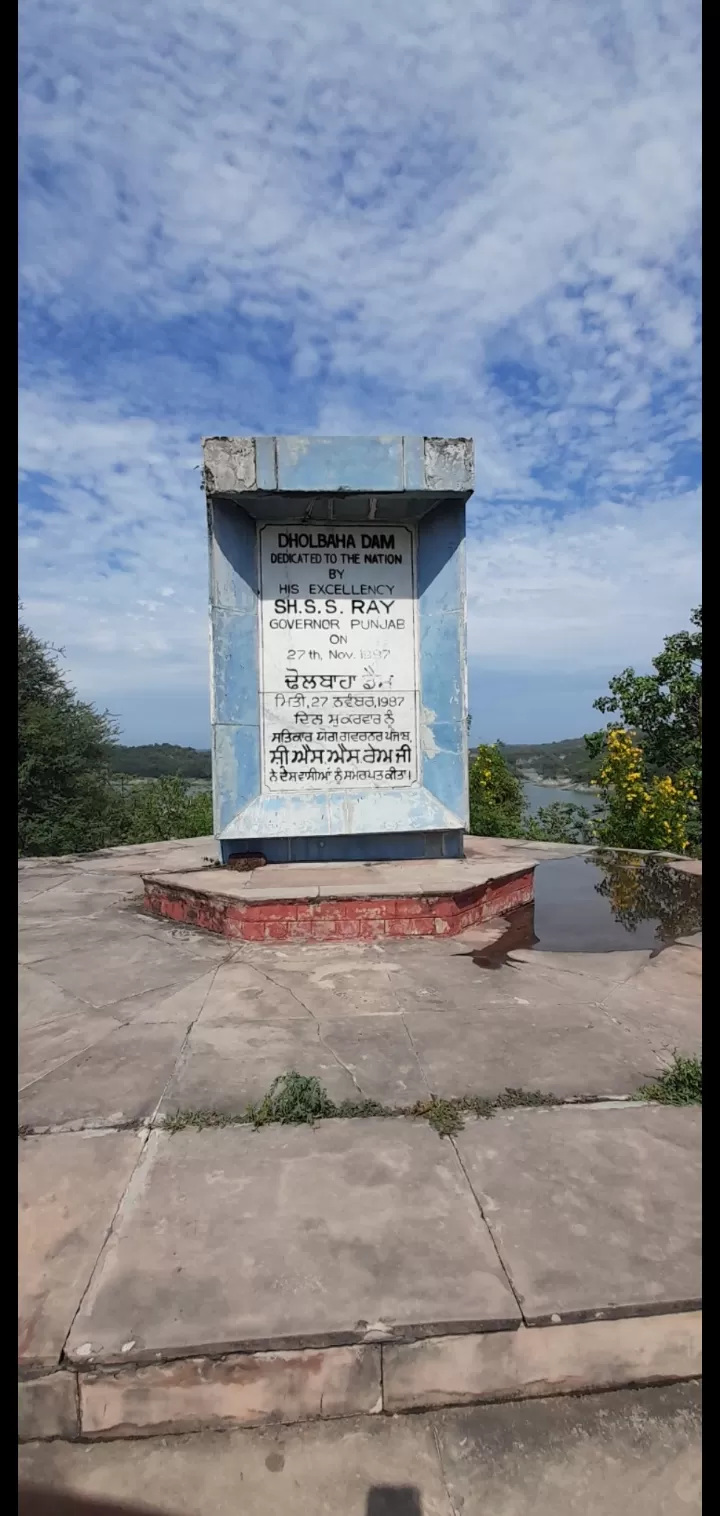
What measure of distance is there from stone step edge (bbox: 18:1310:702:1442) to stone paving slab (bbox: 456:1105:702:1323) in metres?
0.07

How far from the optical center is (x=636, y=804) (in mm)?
8320

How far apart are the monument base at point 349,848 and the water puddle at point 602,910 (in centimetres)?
96

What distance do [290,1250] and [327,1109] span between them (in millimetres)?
683

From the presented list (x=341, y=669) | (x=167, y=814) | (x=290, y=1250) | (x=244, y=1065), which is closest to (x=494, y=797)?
(x=341, y=669)

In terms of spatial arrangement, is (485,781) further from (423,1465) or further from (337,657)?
(423,1465)

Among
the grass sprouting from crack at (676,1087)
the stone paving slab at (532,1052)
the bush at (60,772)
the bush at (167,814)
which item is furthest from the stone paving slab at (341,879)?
the bush at (60,772)

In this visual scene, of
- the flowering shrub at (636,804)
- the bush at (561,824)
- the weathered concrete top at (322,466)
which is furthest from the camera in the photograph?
the bush at (561,824)

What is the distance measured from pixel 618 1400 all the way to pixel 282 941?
131 inches

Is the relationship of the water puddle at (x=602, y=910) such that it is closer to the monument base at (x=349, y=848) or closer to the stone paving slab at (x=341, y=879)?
the stone paving slab at (x=341, y=879)

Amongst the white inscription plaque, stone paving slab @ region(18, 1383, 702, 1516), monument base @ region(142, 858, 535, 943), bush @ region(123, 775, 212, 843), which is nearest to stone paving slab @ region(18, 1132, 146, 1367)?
stone paving slab @ region(18, 1383, 702, 1516)

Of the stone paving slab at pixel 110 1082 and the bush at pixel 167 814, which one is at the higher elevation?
the bush at pixel 167 814

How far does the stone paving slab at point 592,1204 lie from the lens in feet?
5.69
